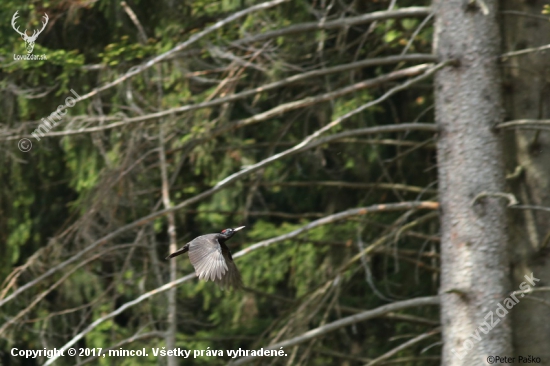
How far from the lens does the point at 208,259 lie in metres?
4.32

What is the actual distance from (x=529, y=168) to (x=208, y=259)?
3.03 meters

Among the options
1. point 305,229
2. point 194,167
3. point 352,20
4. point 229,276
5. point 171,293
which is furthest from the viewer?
point 194,167

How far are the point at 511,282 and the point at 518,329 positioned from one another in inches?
13.5

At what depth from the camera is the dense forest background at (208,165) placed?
242 inches

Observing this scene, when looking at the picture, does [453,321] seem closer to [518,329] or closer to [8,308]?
[518,329]

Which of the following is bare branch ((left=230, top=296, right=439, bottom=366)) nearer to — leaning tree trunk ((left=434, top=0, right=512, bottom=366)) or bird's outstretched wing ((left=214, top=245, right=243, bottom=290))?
leaning tree trunk ((left=434, top=0, right=512, bottom=366))

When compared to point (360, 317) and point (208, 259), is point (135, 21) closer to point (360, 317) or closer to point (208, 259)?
point (360, 317)

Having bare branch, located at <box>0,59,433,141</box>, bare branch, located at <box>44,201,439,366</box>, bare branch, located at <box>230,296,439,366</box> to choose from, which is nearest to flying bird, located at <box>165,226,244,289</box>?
bare branch, located at <box>44,201,439,366</box>

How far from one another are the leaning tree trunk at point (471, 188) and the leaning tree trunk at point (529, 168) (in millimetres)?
507

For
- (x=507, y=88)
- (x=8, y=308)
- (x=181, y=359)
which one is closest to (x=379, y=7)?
(x=507, y=88)

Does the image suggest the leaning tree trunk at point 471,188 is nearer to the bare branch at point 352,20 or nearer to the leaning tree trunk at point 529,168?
the bare branch at point 352,20

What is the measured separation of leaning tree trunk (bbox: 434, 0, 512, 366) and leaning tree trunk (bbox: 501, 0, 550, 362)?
507mm

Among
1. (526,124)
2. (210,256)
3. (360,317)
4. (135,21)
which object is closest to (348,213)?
(360,317)

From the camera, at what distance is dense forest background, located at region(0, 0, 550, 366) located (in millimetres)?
6156
